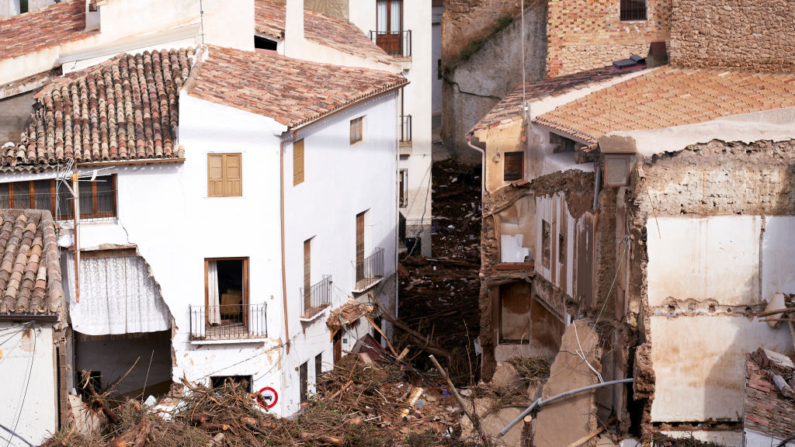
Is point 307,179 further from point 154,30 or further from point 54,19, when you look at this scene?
point 54,19

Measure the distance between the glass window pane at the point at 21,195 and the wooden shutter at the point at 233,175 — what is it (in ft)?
11.5

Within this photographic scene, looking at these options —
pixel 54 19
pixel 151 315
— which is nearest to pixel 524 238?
pixel 151 315

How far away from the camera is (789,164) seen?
15.8m

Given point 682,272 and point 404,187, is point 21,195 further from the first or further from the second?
point 404,187

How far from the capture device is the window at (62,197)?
779 inches

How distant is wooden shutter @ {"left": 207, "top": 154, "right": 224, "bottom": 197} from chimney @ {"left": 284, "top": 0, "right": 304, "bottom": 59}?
6135 mm

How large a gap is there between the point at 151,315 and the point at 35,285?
5.36m

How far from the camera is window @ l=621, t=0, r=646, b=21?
100 ft

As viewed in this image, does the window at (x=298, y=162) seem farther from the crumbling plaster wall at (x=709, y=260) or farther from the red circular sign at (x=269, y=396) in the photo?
the crumbling plaster wall at (x=709, y=260)

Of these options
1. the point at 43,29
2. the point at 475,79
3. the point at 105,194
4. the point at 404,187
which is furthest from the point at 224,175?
the point at 475,79

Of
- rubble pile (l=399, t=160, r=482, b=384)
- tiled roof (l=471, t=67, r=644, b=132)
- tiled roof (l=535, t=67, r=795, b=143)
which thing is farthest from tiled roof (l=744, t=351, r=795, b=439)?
tiled roof (l=471, t=67, r=644, b=132)

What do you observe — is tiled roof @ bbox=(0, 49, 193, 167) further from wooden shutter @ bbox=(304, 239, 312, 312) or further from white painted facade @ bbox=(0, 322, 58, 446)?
white painted facade @ bbox=(0, 322, 58, 446)

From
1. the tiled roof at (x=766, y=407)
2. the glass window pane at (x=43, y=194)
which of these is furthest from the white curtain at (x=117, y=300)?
the tiled roof at (x=766, y=407)

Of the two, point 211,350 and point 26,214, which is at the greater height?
point 26,214
